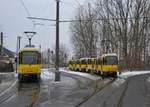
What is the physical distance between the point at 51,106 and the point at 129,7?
7319 cm

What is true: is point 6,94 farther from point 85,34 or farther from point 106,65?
point 85,34

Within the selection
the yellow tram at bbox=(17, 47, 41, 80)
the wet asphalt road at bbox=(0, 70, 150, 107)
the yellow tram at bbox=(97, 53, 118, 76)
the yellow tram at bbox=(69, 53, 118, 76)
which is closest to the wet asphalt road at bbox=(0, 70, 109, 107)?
the wet asphalt road at bbox=(0, 70, 150, 107)

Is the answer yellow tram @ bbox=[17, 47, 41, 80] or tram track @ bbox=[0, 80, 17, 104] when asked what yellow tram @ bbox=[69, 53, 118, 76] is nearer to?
yellow tram @ bbox=[17, 47, 41, 80]

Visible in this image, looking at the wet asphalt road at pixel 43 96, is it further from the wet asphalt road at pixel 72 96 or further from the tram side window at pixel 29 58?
the tram side window at pixel 29 58

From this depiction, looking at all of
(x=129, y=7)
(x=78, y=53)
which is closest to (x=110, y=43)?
(x=129, y=7)

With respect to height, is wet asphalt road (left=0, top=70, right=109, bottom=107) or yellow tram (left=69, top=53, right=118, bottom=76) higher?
yellow tram (left=69, top=53, right=118, bottom=76)

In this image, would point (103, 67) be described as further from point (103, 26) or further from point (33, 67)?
point (103, 26)

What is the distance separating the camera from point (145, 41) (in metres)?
106

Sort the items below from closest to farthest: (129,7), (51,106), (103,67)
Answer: (51,106)
(103,67)
(129,7)

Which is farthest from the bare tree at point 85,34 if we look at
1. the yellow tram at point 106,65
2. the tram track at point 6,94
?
the tram track at point 6,94

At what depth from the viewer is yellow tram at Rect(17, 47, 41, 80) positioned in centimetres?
4697

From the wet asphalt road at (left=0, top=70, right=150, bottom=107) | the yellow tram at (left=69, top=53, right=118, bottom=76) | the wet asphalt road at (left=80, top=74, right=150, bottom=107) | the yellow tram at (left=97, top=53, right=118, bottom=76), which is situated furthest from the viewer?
the yellow tram at (left=69, top=53, right=118, bottom=76)

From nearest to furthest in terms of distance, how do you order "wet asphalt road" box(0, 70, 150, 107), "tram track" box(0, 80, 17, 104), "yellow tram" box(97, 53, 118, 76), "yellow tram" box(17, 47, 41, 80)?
"wet asphalt road" box(0, 70, 150, 107) < "tram track" box(0, 80, 17, 104) < "yellow tram" box(17, 47, 41, 80) < "yellow tram" box(97, 53, 118, 76)

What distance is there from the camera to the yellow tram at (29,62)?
47.0 metres
